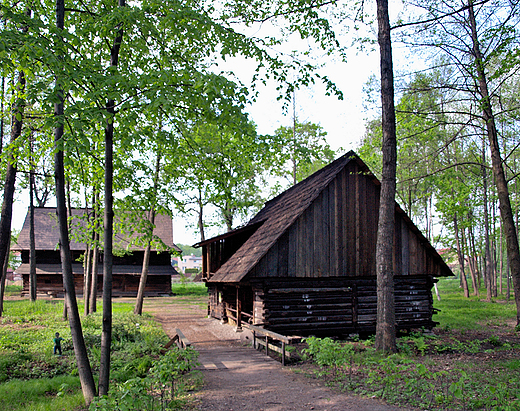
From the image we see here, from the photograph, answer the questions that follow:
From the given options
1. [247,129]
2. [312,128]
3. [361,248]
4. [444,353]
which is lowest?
[444,353]

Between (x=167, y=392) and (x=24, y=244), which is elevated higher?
(x=24, y=244)

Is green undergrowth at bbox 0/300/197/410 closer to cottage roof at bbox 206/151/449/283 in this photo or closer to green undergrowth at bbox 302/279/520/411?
green undergrowth at bbox 302/279/520/411

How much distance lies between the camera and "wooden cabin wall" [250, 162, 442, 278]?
13.9m

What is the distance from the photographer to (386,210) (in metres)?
10.9

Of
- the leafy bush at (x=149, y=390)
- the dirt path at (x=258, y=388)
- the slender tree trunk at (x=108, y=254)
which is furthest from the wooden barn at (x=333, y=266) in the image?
the slender tree trunk at (x=108, y=254)

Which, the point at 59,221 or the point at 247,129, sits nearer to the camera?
the point at 247,129

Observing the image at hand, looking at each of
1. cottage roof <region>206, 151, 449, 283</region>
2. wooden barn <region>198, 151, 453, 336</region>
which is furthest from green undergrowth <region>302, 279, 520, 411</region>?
cottage roof <region>206, 151, 449, 283</region>

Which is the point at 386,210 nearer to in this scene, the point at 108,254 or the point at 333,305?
the point at 333,305

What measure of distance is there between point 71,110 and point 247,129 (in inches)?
93.2

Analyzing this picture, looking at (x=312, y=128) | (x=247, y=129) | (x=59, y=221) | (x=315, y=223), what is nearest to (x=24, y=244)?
(x=312, y=128)

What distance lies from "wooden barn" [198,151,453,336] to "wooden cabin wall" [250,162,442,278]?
33 mm

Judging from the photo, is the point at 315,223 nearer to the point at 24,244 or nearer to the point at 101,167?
the point at 101,167

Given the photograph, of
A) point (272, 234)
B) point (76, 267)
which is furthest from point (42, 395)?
point (76, 267)

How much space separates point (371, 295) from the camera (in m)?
15.4
